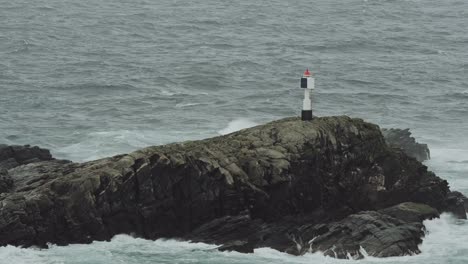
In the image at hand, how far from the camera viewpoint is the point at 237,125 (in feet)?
154

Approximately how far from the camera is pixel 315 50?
7281 cm

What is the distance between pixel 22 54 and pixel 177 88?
1609cm

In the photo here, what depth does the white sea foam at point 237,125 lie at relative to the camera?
45.6 metres

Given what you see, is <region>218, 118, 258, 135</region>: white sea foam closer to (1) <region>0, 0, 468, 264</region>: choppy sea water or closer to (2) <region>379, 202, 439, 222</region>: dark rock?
(1) <region>0, 0, 468, 264</region>: choppy sea water

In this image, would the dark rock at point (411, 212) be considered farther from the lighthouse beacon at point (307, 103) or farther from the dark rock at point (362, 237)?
the lighthouse beacon at point (307, 103)

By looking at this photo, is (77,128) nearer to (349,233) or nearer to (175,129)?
(175,129)

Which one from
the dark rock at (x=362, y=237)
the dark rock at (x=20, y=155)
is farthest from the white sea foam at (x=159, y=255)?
the dark rock at (x=20, y=155)

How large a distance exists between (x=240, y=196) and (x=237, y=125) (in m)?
19.8

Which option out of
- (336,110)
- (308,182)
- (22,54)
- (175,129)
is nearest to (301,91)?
(336,110)

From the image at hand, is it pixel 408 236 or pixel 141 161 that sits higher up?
pixel 141 161

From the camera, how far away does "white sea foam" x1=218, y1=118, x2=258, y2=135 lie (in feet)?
150

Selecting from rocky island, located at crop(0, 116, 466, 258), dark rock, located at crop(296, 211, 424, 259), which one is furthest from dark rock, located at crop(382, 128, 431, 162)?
dark rock, located at crop(296, 211, 424, 259)

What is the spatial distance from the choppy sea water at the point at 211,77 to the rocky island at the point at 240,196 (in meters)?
0.54

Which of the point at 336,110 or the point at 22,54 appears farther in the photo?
the point at 22,54
